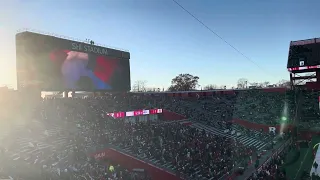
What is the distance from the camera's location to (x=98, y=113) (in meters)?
31.6

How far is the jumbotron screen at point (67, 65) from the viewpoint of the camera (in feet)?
98.6

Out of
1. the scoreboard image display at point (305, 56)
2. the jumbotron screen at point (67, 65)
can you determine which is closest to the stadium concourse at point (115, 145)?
the jumbotron screen at point (67, 65)

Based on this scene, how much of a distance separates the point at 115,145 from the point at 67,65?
13.7 metres

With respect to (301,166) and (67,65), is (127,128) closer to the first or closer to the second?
(67,65)

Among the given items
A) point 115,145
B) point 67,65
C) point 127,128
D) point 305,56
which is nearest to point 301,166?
point 115,145

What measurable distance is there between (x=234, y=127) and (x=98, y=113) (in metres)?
18.4

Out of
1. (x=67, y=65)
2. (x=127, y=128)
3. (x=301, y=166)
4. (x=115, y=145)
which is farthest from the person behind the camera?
(x=67, y=65)

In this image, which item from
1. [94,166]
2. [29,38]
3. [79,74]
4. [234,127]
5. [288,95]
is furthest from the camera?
[288,95]

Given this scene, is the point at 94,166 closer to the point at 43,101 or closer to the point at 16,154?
the point at 16,154

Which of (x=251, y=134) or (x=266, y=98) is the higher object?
(x=266, y=98)

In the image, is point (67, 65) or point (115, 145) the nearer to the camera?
point (115, 145)

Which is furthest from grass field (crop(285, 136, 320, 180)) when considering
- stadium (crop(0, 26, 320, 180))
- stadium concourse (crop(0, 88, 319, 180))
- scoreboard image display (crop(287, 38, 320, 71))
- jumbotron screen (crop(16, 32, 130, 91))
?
jumbotron screen (crop(16, 32, 130, 91))

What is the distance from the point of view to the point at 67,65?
34.1m

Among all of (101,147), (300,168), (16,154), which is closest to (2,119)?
(16,154)
